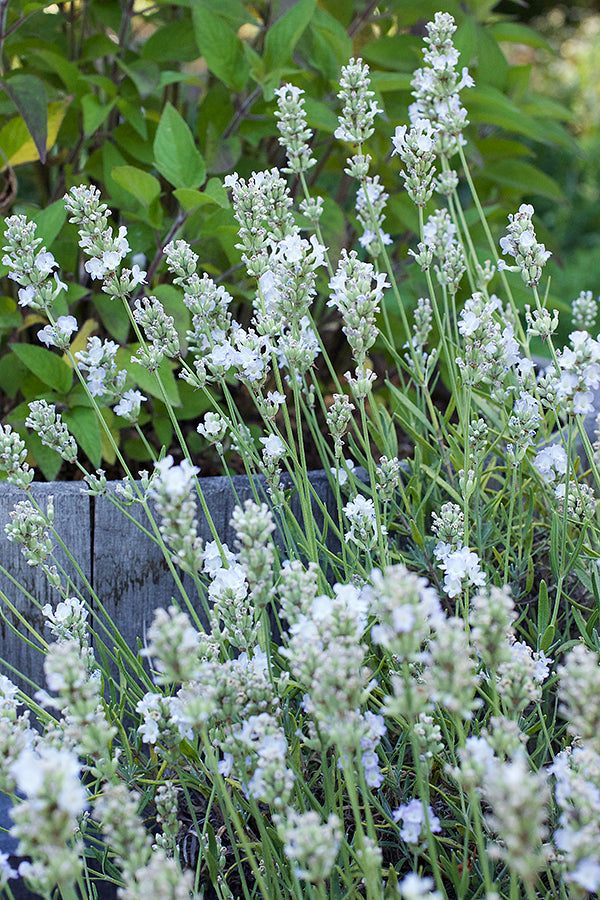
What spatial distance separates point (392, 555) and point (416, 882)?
1.97 ft

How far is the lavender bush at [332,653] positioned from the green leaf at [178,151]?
0.20 m

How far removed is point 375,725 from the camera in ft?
2.64

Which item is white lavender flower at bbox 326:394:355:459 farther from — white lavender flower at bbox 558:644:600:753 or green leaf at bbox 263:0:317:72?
green leaf at bbox 263:0:317:72

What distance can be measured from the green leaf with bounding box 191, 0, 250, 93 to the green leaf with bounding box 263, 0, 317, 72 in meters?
0.05

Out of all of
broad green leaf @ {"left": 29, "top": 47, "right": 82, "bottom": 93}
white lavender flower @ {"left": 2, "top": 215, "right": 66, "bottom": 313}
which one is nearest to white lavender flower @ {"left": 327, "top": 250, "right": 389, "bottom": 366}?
white lavender flower @ {"left": 2, "top": 215, "right": 66, "bottom": 313}

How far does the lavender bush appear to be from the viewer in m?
0.61

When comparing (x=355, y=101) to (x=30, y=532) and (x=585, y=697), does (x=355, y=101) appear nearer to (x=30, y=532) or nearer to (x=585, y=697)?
(x=30, y=532)

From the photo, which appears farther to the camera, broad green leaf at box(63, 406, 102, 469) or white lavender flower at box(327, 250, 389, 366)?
broad green leaf at box(63, 406, 102, 469)

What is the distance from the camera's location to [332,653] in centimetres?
62

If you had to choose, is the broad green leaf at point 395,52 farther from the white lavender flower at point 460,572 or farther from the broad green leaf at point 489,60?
the white lavender flower at point 460,572

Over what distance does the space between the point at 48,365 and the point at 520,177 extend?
1.03 meters

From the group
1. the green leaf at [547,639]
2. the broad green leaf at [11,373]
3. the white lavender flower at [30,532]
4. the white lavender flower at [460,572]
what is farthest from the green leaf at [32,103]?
the green leaf at [547,639]

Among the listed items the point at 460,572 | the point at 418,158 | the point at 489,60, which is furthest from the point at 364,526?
the point at 489,60

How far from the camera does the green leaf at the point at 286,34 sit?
141 cm
